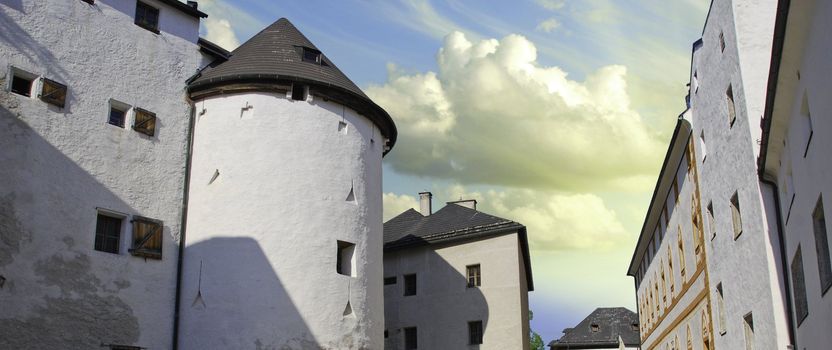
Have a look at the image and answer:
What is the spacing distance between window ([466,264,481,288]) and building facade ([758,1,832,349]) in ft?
61.2

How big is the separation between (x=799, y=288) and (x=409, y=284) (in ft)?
73.2

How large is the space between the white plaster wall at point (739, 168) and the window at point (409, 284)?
15.7 meters

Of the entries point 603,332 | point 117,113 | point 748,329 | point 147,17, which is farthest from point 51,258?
point 603,332

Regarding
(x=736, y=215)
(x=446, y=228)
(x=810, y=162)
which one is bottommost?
(x=810, y=162)

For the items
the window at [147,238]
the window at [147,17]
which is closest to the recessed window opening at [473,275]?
the window at [147,238]

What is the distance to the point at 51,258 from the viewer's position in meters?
19.6

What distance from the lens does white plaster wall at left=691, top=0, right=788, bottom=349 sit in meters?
16.3

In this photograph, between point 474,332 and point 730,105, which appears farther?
point 474,332

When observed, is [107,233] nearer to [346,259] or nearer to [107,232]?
[107,232]

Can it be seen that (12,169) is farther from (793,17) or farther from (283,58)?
(793,17)

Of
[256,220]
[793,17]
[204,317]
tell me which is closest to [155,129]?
[256,220]

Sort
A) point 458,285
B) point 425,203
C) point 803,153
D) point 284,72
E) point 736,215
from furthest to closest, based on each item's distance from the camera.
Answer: point 425,203 < point 458,285 < point 284,72 < point 736,215 < point 803,153

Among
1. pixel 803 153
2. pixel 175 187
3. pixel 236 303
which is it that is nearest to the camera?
pixel 803 153

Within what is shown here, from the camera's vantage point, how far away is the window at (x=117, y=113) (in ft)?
72.7
